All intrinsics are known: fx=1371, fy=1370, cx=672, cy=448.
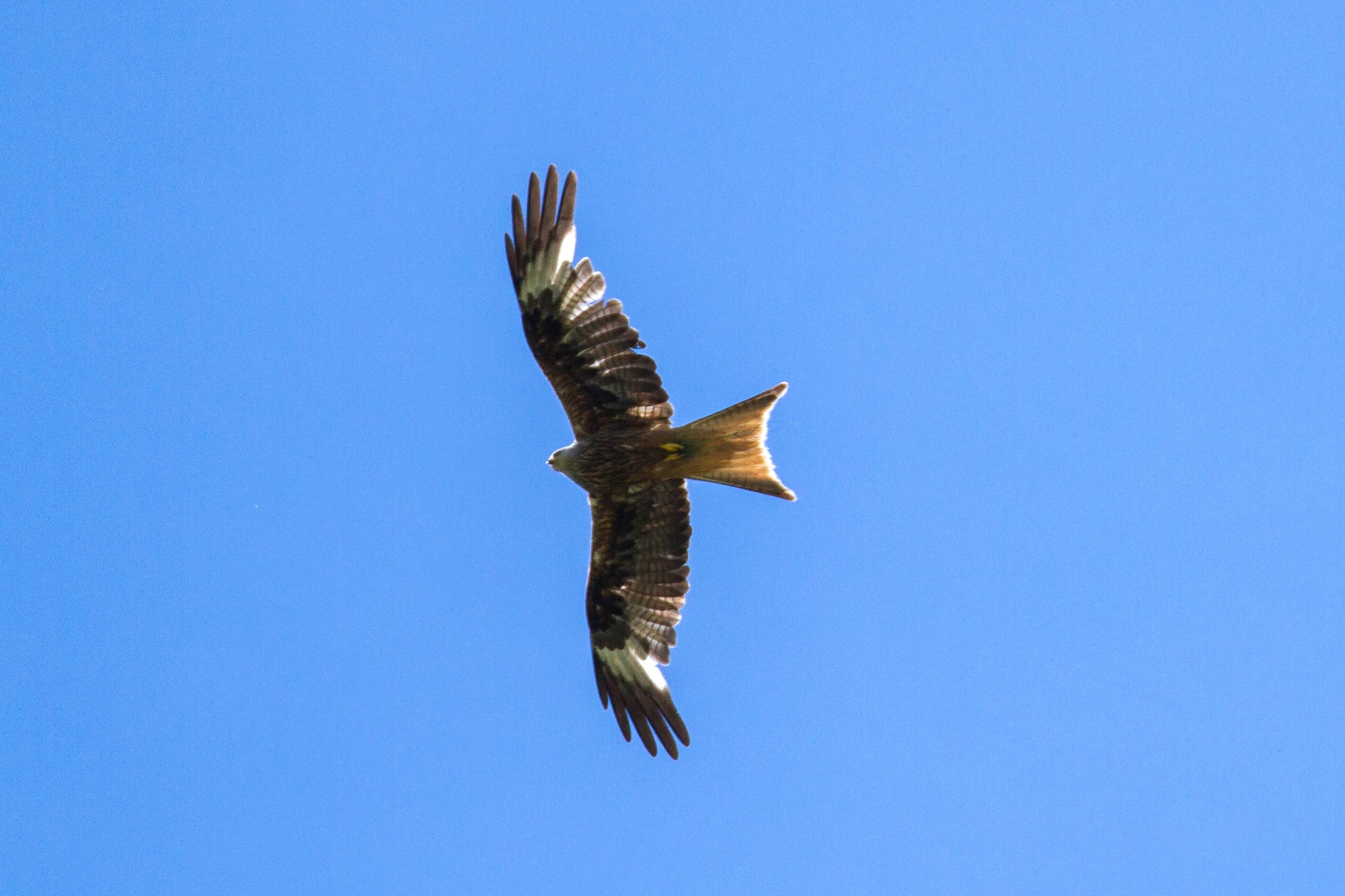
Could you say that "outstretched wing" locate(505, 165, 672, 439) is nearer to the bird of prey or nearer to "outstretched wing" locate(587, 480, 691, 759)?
the bird of prey

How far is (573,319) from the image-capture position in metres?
8.80

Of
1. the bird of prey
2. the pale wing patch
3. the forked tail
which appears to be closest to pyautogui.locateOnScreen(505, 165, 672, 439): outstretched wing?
the bird of prey

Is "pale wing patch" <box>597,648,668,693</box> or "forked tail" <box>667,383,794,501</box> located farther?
"pale wing patch" <box>597,648,668,693</box>

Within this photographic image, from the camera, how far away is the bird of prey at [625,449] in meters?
8.61

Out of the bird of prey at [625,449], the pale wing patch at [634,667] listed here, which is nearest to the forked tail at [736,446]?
the bird of prey at [625,449]

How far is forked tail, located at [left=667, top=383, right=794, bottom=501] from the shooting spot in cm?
841

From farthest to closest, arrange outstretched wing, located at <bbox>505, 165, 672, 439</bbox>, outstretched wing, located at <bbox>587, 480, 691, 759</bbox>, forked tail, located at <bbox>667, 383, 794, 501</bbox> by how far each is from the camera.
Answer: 1. outstretched wing, located at <bbox>587, 480, 691, 759</bbox>
2. outstretched wing, located at <bbox>505, 165, 672, 439</bbox>
3. forked tail, located at <bbox>667, 383, 794, 501</bbox>

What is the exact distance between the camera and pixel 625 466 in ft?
29.0

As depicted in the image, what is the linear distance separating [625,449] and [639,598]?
1203 mm

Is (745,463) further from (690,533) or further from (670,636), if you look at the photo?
(670,636)

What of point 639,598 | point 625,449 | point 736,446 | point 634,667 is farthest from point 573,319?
point 634,667

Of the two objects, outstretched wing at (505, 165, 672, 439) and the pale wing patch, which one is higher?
outstretched wing at (505, 165, 672, 439)

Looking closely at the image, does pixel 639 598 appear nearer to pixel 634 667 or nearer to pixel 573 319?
pixel 634 667

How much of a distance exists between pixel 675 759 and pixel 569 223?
353cm
